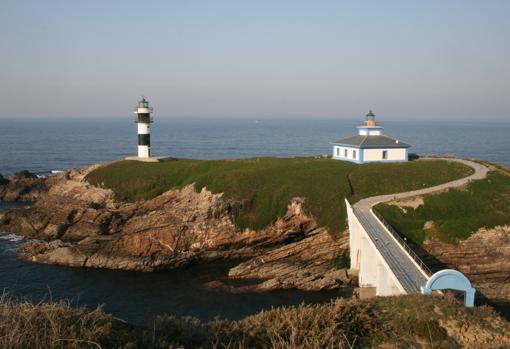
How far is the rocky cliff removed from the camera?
33406 millimetres

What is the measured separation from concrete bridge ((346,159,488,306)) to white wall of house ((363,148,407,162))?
31.2ft

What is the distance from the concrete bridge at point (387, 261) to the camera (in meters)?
20.2

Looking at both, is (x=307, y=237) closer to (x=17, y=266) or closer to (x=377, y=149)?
(x=377, y=149)

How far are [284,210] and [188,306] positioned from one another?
12.6m

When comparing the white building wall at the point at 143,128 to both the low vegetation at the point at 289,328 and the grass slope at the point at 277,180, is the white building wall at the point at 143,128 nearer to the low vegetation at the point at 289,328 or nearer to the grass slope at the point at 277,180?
the grass slope at the point at 277,180

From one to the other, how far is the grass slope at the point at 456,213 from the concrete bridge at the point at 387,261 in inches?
67.3

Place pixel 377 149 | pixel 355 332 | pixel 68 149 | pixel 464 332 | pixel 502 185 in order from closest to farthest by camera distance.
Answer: pixel 355 332
pixel 464 332
pixel 502 185
pixel 377 149
pixel 68 149

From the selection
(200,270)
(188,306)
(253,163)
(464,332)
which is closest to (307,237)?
(200,270)

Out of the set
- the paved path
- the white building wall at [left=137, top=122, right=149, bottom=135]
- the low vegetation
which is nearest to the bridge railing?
the paved path

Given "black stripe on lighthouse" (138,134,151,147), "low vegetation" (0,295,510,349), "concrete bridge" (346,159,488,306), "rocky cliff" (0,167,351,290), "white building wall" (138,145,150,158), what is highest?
"black stripe on lighthouse" (138,134,151,147)

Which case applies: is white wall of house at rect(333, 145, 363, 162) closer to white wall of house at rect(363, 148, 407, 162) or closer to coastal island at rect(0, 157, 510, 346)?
white wall of house at rect(363, 148, 407, 162)

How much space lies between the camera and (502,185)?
40.5 meters

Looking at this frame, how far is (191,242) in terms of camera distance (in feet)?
121

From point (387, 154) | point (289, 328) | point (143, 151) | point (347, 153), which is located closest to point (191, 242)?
point (347, 153)
